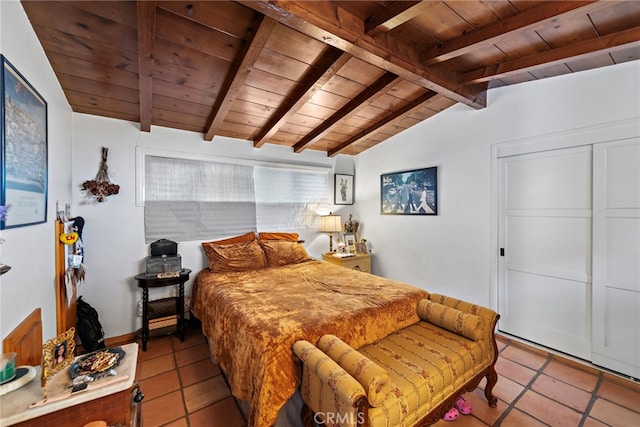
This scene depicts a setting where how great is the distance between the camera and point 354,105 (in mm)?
2750

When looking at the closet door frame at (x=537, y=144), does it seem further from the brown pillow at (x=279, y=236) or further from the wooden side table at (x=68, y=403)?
the wooden side table at (x=68, y=403)

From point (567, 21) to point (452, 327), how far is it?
Result: 2.23 metres

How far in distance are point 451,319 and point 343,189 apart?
2.87m

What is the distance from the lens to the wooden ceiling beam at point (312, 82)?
6.54 feet

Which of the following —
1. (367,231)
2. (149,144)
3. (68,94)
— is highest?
(68,94)

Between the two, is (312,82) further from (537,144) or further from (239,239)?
(537,144)

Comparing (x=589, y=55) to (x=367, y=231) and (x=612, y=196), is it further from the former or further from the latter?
(x=367, y=231)

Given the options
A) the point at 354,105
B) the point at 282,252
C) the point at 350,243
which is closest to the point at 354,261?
the point at 350,243

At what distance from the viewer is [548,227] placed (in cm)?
255

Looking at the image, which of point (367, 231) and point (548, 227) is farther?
point (367, 231)

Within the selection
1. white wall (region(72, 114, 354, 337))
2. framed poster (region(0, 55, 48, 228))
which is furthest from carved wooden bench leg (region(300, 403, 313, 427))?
white wall (region(72, 114, 354, 337))

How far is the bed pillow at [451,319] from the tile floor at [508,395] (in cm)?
55

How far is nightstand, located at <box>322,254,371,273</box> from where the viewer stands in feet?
12.4

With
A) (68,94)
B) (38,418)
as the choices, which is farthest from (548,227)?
(68,94)
